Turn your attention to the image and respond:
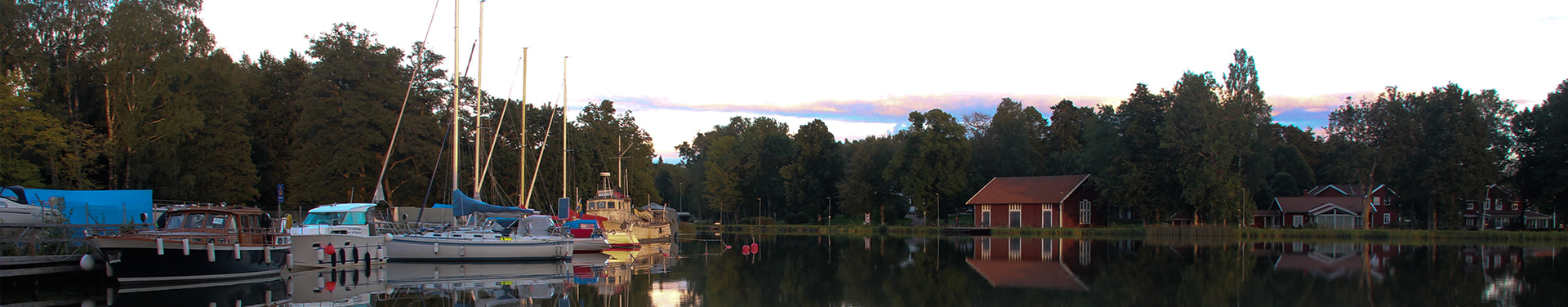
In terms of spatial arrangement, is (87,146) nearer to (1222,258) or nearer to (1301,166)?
(1222,258)

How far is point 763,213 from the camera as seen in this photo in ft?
302

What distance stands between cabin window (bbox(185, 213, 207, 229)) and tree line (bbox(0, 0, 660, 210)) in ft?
34.8

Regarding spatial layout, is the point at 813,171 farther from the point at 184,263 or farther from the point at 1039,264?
the point at 184,263

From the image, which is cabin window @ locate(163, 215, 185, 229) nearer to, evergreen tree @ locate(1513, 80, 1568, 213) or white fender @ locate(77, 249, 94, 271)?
white fender @ locate(77, 249, 94, 271)

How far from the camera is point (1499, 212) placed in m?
79.0

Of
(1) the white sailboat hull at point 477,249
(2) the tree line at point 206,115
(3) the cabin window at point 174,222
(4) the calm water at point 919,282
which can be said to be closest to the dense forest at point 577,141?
(2) the tree line at point 206,115

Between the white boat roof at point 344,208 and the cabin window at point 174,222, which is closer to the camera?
the cabin window at point 174,222

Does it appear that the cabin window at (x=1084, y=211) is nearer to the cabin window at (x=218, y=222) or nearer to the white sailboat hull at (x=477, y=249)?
the white sailboat hull at (x=477, y=249)

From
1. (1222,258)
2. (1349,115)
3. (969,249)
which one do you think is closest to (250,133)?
(969,249)

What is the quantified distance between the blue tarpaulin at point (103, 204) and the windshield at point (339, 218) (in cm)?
478

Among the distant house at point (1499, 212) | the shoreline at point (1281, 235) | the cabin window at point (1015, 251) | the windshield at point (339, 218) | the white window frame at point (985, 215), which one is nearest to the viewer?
the windshield at point (339, 218)

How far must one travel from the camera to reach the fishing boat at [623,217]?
41.6 meters

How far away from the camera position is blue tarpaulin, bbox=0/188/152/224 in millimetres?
27156

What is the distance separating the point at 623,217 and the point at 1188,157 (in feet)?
122
